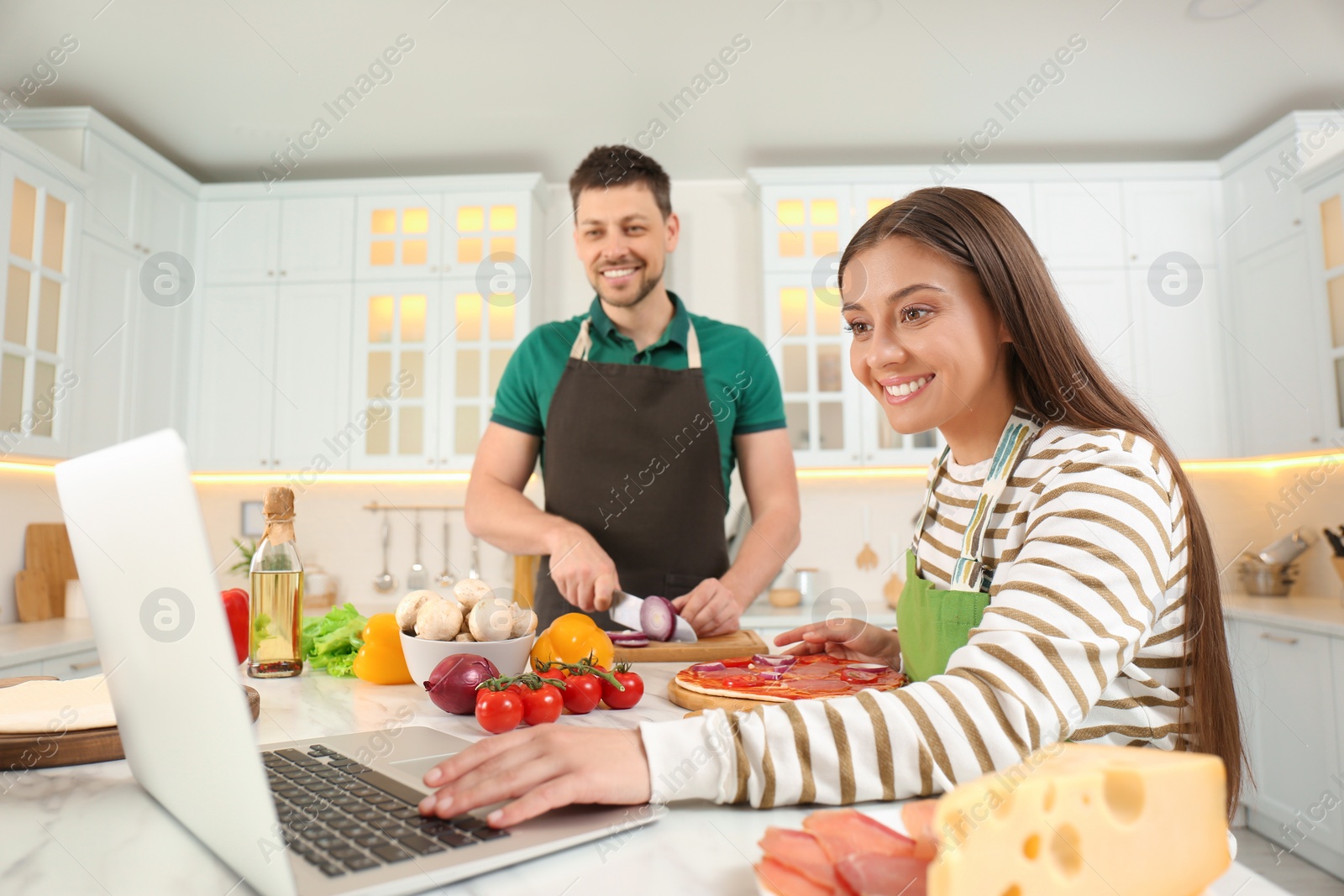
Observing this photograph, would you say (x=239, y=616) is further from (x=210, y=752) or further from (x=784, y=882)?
(x=784, y=882)

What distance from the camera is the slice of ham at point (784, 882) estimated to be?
45 cm

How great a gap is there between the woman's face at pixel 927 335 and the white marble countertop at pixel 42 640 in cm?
258

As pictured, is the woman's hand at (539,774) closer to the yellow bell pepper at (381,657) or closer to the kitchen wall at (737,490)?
the yellow bell pepper at (381,657)

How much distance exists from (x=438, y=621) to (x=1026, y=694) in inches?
26.8

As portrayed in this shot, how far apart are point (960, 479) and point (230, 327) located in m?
3.46

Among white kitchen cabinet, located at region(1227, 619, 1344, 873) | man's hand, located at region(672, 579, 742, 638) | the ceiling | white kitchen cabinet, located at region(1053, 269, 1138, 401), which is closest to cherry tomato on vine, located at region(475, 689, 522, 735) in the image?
man's hand, located at region(672, 579, 742, 638)

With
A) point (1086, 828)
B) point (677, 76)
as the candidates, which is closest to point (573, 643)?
point (1086, 828)

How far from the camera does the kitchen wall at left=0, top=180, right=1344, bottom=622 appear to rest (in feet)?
12.1

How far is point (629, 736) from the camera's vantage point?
66 cm

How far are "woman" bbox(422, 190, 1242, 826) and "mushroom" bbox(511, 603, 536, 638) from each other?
432 mm

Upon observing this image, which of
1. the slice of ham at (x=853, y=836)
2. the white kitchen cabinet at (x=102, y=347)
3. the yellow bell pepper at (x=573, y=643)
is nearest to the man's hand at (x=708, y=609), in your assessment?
the yellow bell pepper at (x=573, y=643)

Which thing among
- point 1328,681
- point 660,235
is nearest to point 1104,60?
point 660,235

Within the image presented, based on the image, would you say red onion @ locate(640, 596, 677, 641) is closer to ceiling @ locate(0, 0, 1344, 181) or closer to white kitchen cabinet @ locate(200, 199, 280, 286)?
ceiling @ locate(0, 0, 1344, 181)

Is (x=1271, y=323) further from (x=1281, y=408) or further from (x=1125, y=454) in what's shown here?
(x=1125, y=454)
